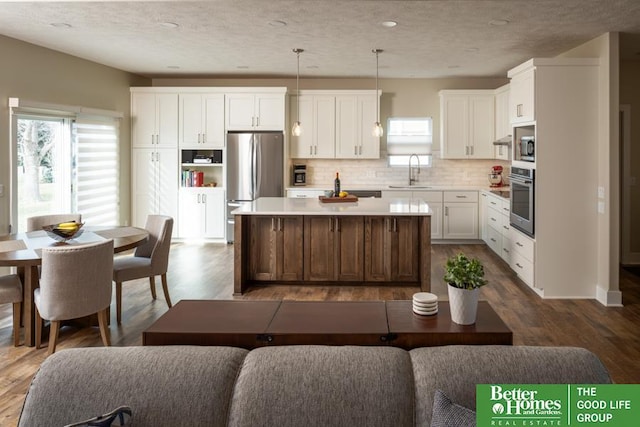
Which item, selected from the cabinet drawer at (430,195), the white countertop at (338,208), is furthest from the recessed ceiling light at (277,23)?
the cabinet drawer at (430,195)

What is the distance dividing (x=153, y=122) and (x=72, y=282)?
560 cm

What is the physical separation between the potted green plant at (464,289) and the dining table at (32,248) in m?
2.80

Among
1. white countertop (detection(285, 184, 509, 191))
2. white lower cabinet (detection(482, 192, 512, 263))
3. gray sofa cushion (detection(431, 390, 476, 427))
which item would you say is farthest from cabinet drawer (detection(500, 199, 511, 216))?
gray sofa cushion (detection(431, 390, 476, 427))

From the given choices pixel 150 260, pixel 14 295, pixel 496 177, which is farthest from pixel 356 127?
pixel 14 295

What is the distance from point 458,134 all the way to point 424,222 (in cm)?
368

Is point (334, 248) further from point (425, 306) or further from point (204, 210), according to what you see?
point (425, 306)

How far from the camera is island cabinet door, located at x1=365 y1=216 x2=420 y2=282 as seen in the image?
6.00 meters

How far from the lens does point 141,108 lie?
905cm

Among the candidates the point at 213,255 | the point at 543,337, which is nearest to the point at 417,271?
the point at 543,337

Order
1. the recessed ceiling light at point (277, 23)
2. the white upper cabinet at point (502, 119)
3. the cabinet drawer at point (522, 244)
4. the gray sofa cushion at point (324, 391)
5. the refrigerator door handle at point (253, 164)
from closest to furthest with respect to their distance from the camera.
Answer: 1. the gray sofa cushion at point (324, 391)
2. the recessed ceiling light at point (277, 23)
3. the cabinet drawer at point (522, 244)
4. the white upper cabinet at point (502, 119)
5. the refrigerator door handle at point (253, 164)

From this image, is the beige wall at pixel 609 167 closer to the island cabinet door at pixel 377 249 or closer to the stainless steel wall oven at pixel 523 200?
the stainless steel wall oven at pixel 523 200

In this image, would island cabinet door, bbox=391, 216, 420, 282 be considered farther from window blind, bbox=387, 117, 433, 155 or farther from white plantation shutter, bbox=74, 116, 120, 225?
white plantation shutter, bbox=74, 116, 120, 225

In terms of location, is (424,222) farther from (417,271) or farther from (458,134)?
(458,134)

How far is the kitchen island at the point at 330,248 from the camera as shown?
6.00m
